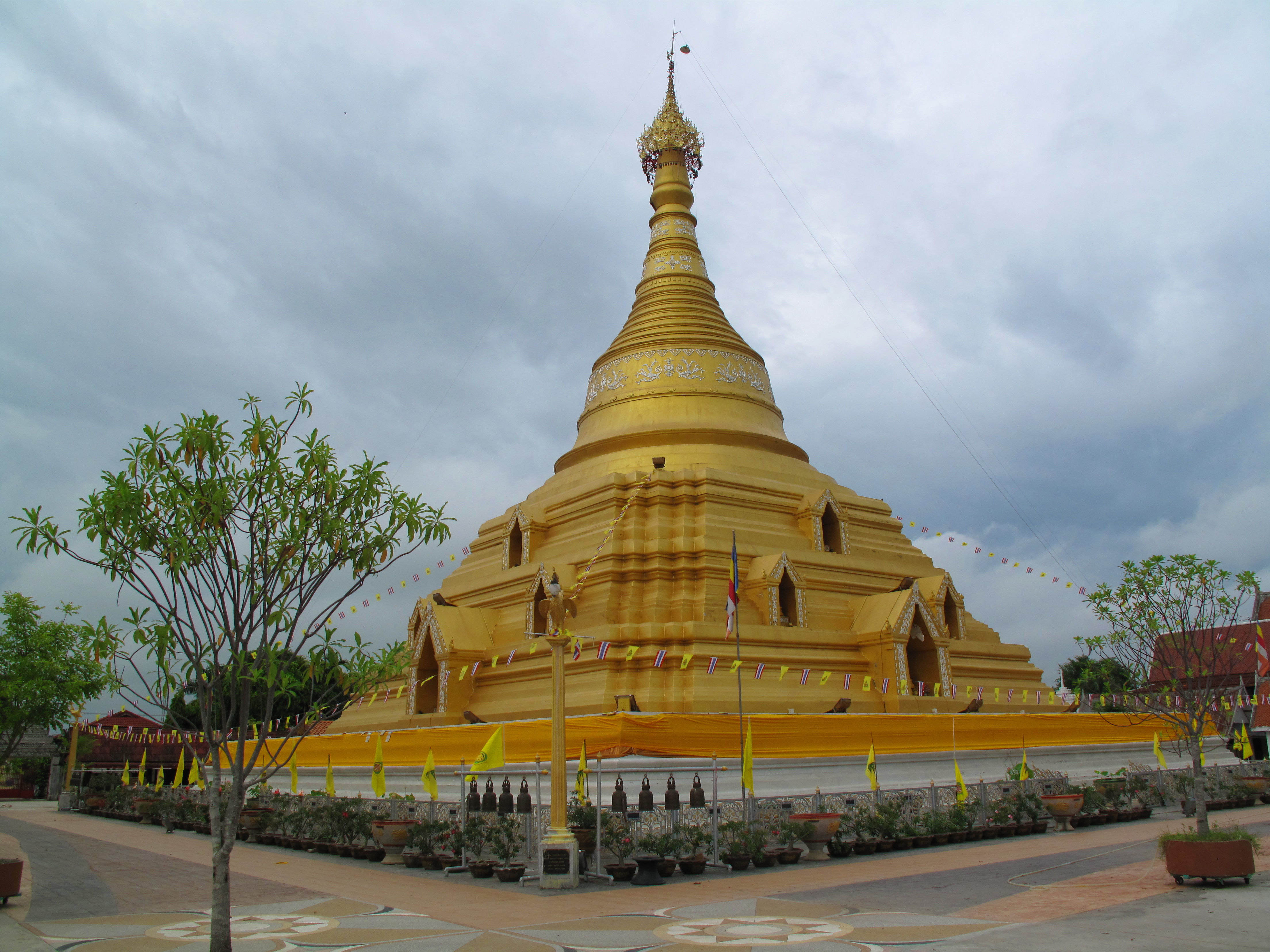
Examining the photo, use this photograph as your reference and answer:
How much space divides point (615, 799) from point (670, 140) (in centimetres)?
2511

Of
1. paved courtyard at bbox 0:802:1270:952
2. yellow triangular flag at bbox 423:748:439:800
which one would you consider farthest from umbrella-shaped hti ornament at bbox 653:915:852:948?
yellow triangular flag at bbox 423:748:439:800

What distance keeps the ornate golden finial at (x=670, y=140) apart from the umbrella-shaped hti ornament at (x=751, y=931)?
94.6 feet

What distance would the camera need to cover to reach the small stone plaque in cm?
1225

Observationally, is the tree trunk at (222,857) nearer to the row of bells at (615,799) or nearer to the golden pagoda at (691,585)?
the row of bells at (615,799)

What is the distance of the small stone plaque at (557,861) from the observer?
12250mm

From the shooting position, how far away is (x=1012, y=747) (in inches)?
847

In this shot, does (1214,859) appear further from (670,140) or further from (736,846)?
(670,140)

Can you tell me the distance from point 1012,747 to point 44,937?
19.0 m

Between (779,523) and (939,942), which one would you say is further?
(779,523)

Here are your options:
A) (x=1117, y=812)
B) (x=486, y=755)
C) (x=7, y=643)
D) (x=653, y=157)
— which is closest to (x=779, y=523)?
(x=1117, y=812)

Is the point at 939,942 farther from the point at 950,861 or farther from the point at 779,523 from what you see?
the point at 779,523

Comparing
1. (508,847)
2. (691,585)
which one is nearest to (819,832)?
(508,847)

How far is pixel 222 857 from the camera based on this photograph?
7816 millimetres

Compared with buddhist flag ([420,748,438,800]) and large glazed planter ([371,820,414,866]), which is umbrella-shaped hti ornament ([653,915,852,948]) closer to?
large glazed planter ([371,820,414,866])
